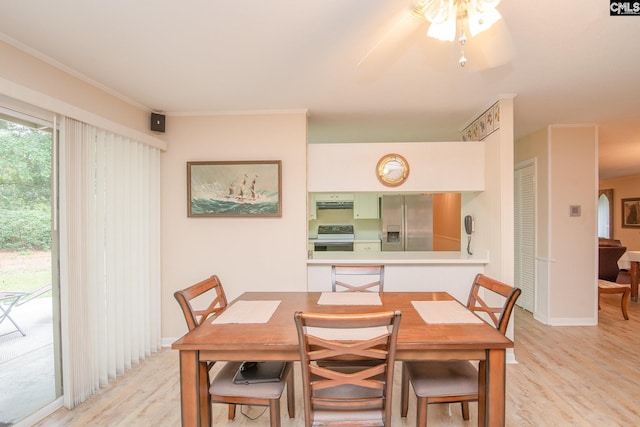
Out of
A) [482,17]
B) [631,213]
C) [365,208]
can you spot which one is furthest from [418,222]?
[631,213]

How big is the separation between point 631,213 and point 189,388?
31.4ft

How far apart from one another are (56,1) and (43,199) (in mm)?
1221

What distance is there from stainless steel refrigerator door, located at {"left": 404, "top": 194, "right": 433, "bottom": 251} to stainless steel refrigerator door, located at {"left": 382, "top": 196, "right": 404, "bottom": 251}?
Result: 7cm

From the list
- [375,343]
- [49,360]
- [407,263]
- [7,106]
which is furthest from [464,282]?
[7,106]

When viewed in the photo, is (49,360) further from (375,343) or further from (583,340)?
(583,340)

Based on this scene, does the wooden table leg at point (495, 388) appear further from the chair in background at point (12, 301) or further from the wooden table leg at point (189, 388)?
the chair in background at point (12, 301)

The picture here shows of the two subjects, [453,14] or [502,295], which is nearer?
[453,14]

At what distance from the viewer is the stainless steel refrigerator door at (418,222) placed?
482 cm

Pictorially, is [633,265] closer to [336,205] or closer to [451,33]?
[336,205]

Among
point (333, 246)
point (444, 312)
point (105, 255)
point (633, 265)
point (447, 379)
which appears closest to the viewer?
point (447, 379)

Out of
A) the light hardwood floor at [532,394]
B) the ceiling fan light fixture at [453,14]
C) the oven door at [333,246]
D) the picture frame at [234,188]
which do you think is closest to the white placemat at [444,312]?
the light hardwood floor at [532,394]

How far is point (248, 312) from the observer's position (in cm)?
184

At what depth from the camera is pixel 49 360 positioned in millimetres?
2104

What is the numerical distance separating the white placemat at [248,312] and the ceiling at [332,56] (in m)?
1.59
